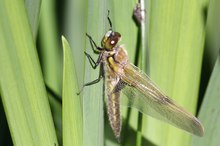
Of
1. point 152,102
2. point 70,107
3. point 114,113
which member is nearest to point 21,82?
point 70,107

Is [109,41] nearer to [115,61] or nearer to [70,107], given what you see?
[115,61]

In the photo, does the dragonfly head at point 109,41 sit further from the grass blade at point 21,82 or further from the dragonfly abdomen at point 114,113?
the grass blade at point 21,82

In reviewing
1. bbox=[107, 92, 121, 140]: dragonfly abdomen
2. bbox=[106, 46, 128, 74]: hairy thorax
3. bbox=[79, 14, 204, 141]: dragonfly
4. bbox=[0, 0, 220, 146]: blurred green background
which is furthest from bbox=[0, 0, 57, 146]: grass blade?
bbox=[106, 46, 128, 74]: hairy thorax

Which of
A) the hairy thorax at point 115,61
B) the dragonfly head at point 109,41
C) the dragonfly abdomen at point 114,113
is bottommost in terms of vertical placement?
the dragonfly abdomen at point 114,113

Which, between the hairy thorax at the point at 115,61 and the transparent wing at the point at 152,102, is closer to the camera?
the transparent wing at the point at 152,102

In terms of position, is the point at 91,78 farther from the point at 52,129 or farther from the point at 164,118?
the point at 164,118

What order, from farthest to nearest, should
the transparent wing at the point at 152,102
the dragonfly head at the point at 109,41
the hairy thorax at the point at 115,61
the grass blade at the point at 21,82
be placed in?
the hairy thorax at the point at 115,61 → the dragonfly head at the point at 109,41 → the transparent wing at the point at 152,102 → the grass blade at the point at 21,82

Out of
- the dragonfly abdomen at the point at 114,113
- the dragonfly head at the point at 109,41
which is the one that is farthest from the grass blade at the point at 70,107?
the dragonfly head at the point at 109,41

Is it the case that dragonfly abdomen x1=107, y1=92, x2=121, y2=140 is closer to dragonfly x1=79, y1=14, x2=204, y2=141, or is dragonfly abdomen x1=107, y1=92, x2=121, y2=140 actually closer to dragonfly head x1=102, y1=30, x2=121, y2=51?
dragonfly x1=79, y1=14, x2=204, y2=141
